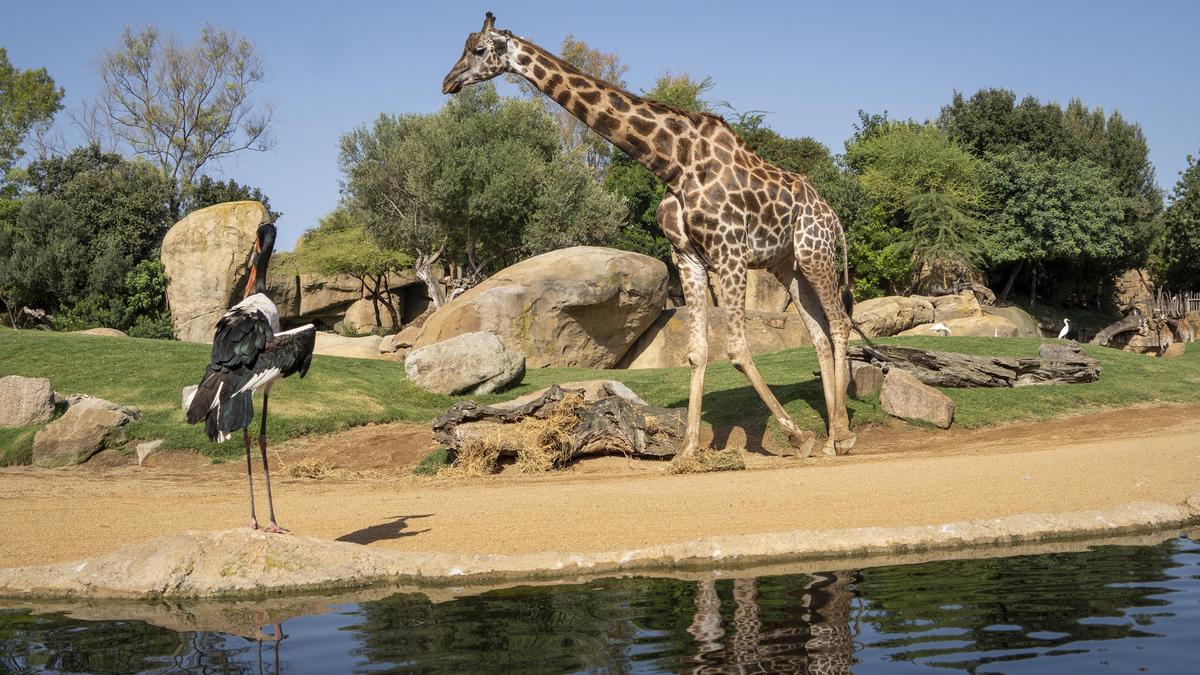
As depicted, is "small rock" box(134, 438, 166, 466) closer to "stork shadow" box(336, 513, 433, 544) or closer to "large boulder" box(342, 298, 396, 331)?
"stork shadow" box(336, 513, 433, 544)

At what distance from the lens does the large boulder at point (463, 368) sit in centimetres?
1897

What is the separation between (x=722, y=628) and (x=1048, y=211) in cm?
4687

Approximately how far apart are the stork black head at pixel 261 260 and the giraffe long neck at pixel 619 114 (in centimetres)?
466

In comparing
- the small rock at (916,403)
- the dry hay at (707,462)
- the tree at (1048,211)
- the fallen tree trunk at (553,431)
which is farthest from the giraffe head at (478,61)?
the tree at (1048,211)

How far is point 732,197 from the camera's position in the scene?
12797mm

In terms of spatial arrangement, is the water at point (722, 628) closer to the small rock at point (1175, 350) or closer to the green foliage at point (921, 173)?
the small rock at point (1175, 350)

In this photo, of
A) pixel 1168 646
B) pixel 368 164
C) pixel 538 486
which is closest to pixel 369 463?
pixel 538 486

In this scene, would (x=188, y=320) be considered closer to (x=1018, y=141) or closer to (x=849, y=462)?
(x=849, y=462)

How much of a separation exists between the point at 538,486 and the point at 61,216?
3620 centimetres

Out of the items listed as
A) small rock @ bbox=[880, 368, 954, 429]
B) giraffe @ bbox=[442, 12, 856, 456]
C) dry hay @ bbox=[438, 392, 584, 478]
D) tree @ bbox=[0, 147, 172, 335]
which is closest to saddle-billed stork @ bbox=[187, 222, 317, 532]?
dry hay @ bbox=[438, 392, 584, 478]

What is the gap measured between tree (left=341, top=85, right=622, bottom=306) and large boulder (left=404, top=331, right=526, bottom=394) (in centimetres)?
2025

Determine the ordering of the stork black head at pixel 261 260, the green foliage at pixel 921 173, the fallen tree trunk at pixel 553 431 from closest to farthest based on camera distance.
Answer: the stork black head at pixel 261 260 → the fallen tree trunk at pixel 553 431 → the green foliage at pixel 921 173

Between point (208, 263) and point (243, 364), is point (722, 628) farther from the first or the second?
point (208, 263)

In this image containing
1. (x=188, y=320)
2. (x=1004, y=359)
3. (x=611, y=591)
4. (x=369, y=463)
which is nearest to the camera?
(x=611, y=591)
